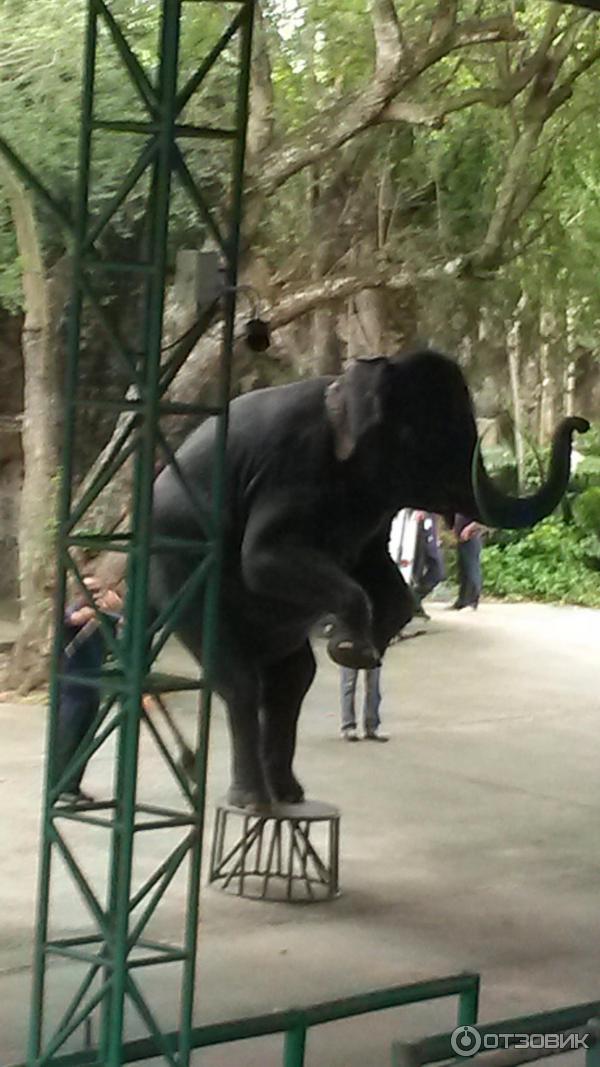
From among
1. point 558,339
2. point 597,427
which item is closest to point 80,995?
point 558,339

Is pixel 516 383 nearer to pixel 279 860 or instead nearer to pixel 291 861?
pixel 279 860

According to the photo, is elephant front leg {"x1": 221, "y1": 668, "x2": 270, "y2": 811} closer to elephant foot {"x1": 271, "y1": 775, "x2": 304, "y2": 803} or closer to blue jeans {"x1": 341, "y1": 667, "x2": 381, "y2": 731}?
elephant foot {"x1": 271, "y1": 775, "x2": 304, "y2": 803}

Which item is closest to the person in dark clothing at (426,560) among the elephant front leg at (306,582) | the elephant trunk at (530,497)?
the elephant trunk at (530,497)

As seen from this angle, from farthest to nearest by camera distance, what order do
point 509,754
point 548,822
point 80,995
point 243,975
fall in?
point 509,754
point 548,822
point 243,975
point 80,995

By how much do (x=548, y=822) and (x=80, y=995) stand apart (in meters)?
4.85

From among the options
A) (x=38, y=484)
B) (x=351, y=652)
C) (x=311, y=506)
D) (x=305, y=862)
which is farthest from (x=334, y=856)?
(x=38, y=484)

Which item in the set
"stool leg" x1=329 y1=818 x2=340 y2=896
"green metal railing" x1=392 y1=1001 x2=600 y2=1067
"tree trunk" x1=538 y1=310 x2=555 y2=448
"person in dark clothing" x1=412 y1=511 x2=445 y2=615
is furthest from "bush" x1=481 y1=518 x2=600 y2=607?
"green metal railing" x1=392 y1=1001 x2=600 y2=1067

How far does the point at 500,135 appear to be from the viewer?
14750mm

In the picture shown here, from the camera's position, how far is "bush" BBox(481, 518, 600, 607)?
20594 mm

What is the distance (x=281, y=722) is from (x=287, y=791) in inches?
12.2

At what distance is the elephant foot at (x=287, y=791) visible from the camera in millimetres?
8102

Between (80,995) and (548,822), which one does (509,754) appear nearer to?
(548,822)

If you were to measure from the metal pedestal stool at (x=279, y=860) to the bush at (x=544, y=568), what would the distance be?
12464mm

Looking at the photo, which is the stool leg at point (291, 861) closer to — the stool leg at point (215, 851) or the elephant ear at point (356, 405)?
the stool leg at point (215, 851)
